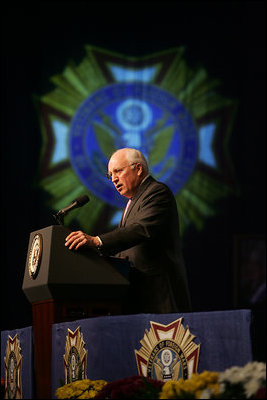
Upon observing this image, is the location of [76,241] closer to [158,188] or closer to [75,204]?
[75,204]

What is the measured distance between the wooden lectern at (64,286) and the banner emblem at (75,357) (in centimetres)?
10

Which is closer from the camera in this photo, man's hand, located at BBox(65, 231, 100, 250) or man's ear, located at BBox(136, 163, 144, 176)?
man's hand, located at BBox(65, 231, 100, 250)

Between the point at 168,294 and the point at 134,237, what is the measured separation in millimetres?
317

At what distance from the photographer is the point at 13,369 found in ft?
12.1

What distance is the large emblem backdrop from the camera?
27.8 ft

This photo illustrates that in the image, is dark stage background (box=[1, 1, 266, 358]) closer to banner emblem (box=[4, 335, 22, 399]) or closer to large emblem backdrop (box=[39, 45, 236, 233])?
large emblem backdrop (box=[39, 45, 236, 233])

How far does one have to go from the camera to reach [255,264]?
8719mm

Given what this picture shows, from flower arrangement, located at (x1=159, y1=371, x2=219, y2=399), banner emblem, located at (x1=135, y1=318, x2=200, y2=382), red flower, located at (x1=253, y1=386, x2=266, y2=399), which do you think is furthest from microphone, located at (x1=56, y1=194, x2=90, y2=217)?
red flower, located at (x1=253, y1=386, x2=266, y2=399)

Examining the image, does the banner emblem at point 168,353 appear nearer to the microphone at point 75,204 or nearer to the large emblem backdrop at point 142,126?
the microphone at point 75,204

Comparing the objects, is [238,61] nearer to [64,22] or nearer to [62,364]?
[64,22]

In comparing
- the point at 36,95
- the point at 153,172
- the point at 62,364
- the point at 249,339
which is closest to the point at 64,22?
the point at 36,95

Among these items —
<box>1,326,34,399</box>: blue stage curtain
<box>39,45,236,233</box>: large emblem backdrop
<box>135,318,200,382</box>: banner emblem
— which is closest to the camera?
<box>135,318,200,382</box>: banner emblem

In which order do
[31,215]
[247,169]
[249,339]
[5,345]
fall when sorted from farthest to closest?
[247,169] < [31,215] < [5,345] < [249,339]

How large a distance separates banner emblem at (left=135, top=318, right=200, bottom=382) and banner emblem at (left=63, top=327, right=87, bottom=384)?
30 centimetres
